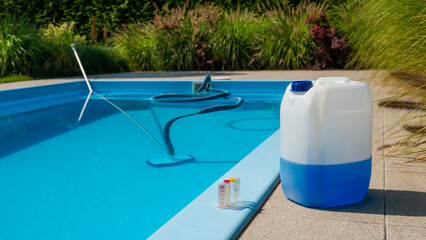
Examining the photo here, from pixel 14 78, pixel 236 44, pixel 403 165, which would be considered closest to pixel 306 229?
pixel 403 165

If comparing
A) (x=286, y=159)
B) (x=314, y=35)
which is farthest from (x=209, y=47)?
(x=286, y=159)

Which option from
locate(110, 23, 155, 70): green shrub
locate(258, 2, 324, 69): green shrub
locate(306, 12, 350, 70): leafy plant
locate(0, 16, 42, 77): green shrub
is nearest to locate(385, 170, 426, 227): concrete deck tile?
locate(306, 12, 350, 70): leafy plant

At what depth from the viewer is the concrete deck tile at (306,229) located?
4.58 feet

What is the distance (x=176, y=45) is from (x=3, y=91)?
4190 mm

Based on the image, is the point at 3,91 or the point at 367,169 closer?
the point at 367,169

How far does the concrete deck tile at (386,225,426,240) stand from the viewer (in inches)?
53.5

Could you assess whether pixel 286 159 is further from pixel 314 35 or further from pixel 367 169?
pixel 314 35

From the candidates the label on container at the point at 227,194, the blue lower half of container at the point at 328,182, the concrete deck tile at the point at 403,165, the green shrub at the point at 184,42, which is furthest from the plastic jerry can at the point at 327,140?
the green shrub at the point at 184,42

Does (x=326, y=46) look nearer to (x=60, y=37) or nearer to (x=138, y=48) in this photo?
(x=138, y=48)

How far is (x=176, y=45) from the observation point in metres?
9.13

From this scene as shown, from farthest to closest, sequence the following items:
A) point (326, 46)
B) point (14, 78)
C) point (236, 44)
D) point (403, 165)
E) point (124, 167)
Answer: point (236, 44)
point (326, 46)
point (14, 78)
point (124, 167)
point (403, 165)

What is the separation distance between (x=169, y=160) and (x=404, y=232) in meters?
2.18

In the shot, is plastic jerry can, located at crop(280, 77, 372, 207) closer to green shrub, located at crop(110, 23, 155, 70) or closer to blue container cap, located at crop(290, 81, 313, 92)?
blue container cap, located at crop(290, 81, 313, 92)

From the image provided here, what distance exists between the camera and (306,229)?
1.46m
